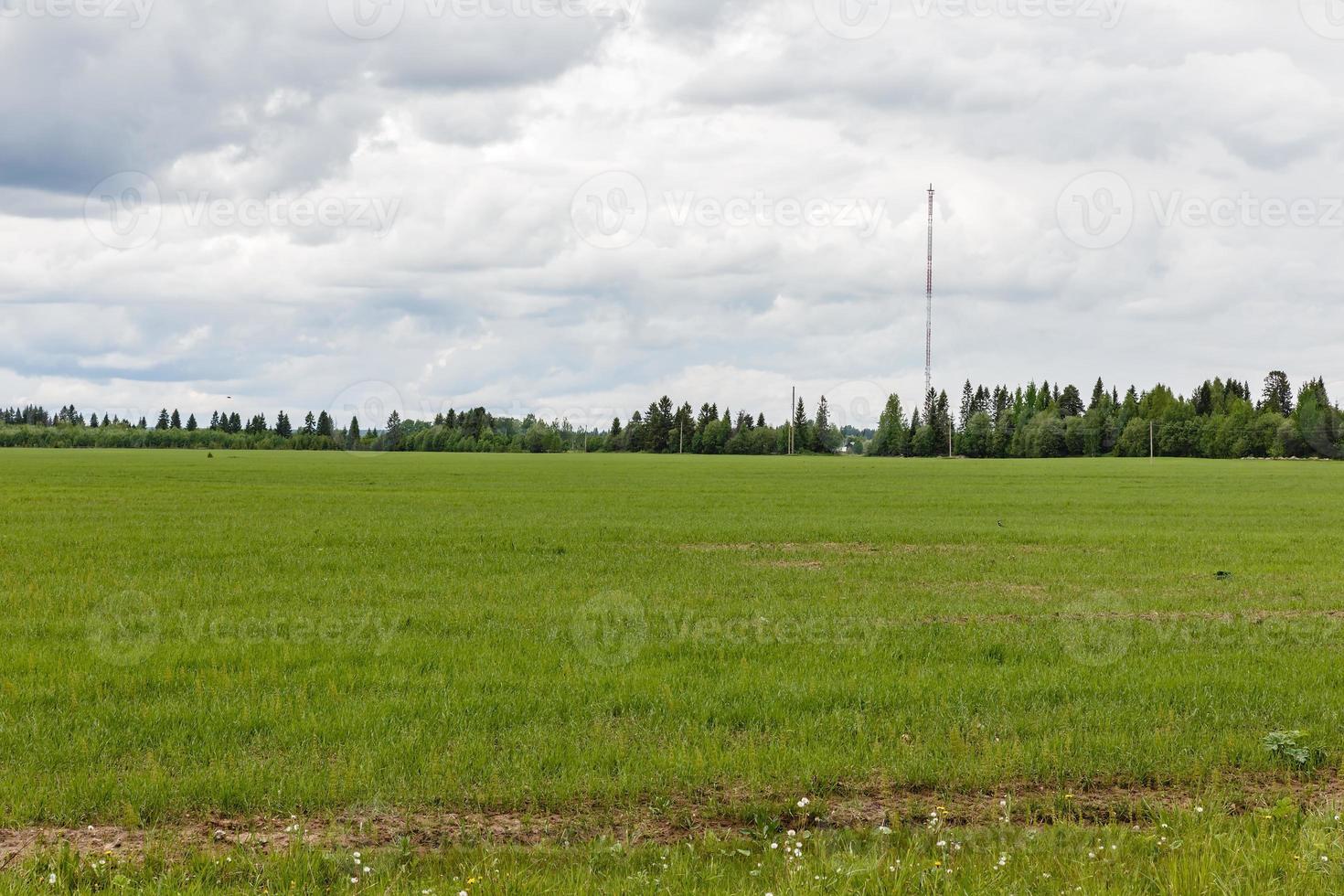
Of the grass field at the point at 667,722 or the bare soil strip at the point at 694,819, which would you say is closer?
the grass field at the point at 667,722

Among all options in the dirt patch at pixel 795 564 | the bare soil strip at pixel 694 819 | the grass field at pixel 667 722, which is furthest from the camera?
the dirt patch at pixel 795 564

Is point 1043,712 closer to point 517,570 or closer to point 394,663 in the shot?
point 394,663

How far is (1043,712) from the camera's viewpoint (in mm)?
10352

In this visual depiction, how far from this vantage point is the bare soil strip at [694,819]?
734 centimetres

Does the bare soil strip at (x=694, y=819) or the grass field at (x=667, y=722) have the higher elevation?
the grass field at (x=667, y=722)

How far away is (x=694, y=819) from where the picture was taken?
7.85m

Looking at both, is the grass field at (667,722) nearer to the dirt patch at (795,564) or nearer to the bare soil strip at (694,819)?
the bare soil strip at (694,819)

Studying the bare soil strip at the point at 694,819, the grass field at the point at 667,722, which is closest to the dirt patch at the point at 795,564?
the grass field at the point at 667,722

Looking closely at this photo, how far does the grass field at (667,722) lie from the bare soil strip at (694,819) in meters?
0.03

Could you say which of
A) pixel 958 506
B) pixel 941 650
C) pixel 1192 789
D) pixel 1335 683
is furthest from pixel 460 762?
pixel 958 506

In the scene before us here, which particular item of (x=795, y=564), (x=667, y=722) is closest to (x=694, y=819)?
(x=667, y=722)

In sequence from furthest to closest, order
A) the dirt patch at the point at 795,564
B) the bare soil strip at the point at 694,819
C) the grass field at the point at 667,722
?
the dirt patch at the point at 795,564 → the bare soil strip at the point at 694,819 → the grass field at the point at 667,722

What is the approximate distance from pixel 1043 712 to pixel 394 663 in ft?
24.9

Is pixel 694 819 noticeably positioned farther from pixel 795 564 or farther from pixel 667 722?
pixel 795 564
